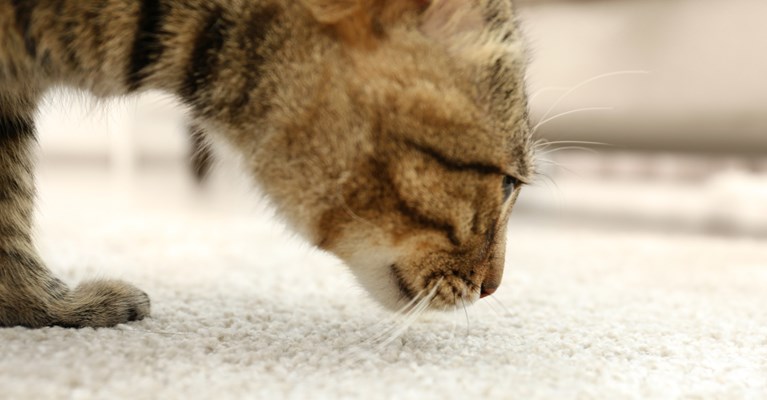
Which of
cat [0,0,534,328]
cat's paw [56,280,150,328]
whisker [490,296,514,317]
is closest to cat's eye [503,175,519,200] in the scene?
cat [0,0,534,328]

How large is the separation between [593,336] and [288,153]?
0.42 metres

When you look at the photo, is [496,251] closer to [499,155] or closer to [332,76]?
[499,155]

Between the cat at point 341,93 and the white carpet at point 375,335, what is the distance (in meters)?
0.11

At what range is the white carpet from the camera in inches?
24.2

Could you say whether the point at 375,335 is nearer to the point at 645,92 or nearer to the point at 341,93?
the point at 341,93

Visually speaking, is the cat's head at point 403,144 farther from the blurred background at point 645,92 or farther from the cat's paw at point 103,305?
the blurred background at point 645,92

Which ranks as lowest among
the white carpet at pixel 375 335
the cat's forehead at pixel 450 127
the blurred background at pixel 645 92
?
the white carpet at pixel 375 335

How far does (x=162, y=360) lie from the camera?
2.14 feet

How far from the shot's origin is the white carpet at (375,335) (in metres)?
0.62

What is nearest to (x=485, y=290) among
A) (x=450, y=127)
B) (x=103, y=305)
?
(x=450, y=127)

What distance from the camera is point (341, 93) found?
0.69 metres

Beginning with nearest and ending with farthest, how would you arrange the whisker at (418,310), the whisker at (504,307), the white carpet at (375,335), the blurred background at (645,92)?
the white carpet at (375,335), the whisker at (418,310), the whisker at (504,307), the blurred background at (645,92)

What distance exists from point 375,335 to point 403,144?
0.25m

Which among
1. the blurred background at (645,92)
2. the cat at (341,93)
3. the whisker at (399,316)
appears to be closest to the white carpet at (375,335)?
the whisker at (399,316)
